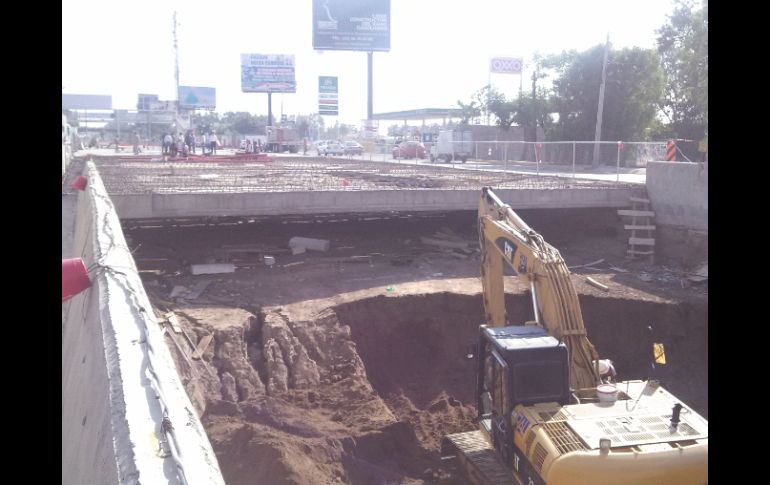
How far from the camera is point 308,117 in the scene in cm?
11050

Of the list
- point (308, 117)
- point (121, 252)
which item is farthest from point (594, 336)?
point (308, 117)

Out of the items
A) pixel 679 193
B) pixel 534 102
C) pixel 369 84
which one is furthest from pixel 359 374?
pixel 369 84

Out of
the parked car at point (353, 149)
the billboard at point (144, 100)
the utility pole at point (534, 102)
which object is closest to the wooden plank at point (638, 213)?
the utility pole at point (534, 102)

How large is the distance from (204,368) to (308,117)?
101 metres

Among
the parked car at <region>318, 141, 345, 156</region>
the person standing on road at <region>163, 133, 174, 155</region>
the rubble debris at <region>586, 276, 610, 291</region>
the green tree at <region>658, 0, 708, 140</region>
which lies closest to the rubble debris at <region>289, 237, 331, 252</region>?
the rubble debris at <region>586, 276, 610, 291</region>

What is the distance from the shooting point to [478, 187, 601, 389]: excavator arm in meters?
8.13

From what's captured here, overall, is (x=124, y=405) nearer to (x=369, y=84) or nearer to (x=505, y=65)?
(x=369, y=84)

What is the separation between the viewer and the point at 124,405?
364cm

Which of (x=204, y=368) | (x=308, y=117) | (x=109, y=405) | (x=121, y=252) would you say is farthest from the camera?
(x=308, y=117)

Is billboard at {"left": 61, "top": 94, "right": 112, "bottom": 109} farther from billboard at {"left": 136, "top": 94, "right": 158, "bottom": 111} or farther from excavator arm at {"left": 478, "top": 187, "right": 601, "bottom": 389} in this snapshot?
excavator arm at {"left": 478, "top": 187, "right": 601, "bottom": 389}

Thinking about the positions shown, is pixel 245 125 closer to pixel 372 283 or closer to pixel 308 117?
pixel 308 117

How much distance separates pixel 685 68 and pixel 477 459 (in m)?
39.3

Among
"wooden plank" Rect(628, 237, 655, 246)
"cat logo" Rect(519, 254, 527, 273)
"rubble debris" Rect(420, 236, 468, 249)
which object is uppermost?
"cat logo" Rect(519, 254, 527, 273)

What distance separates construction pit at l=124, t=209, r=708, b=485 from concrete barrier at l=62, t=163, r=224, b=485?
3.16m
